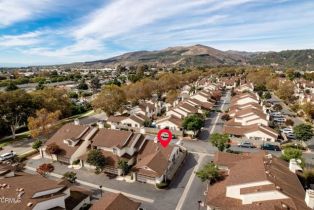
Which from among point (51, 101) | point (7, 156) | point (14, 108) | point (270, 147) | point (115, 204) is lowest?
point (270, 147)

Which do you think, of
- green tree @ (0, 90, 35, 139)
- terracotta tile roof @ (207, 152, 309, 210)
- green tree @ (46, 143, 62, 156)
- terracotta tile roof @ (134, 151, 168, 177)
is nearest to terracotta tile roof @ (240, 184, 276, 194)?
terracotta tile roof @ (207, 152, 309, 210)

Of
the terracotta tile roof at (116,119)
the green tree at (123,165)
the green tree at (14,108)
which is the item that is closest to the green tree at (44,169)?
the green tree at (123,165)

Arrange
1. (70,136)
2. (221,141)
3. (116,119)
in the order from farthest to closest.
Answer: (116,119) → (70,136) → (221,141)

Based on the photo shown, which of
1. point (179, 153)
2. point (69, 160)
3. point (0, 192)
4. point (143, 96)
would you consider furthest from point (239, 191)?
point (143, 96)

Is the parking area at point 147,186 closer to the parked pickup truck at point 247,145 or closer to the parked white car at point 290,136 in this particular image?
the parked pickup truck at point 247,145

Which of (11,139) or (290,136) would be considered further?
(11,139)

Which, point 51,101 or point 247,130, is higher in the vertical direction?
point 51,101

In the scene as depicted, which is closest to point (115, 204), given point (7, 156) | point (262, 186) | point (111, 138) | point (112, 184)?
point (112, 184)

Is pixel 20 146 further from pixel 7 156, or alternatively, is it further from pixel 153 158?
pixel 153 158

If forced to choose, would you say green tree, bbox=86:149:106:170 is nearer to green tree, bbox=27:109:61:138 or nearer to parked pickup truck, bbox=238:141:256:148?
green tree, bbox=27:109:61:138
